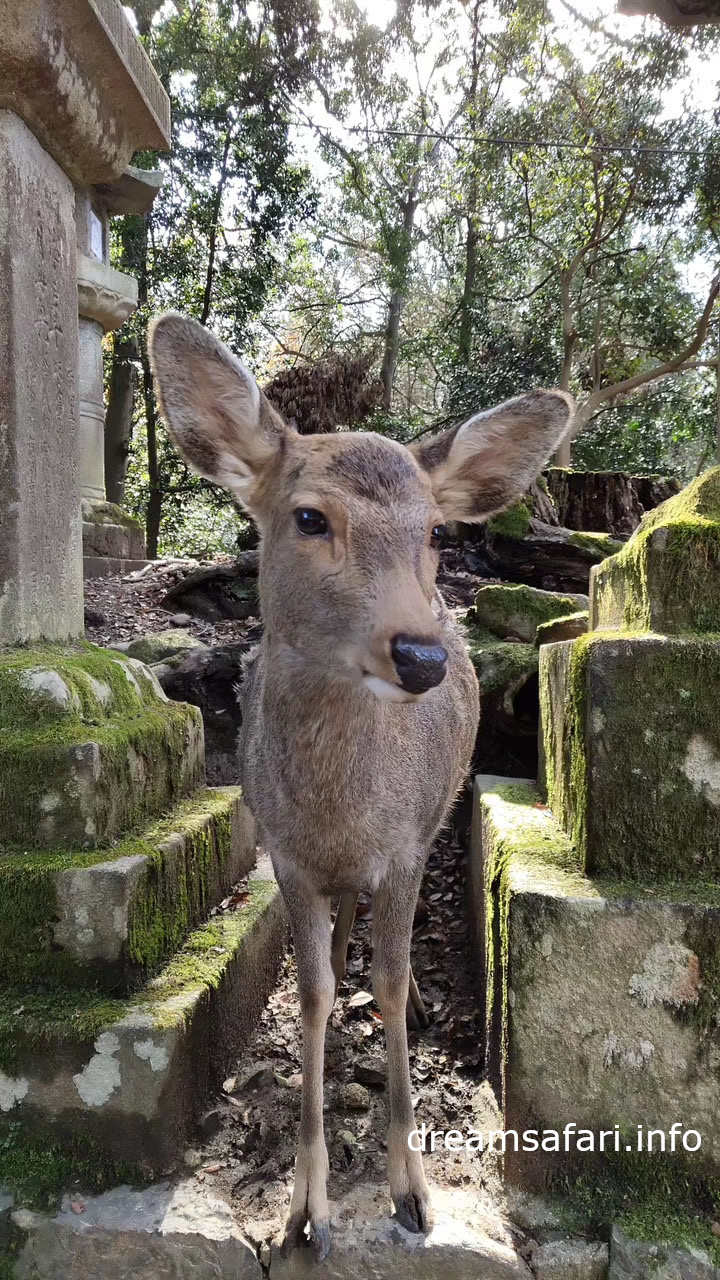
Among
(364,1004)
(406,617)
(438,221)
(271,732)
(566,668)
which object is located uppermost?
(438,221)

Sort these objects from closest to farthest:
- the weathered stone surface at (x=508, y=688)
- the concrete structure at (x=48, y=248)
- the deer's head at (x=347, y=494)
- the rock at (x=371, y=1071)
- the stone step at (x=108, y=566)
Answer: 1. the deer's head at (x=347, y=494)
2. the concrete structure at (x=48, y=248)
3. the rock at (x=371, y=1071)
4. the weathered stone surface at (x=508, y=688)
5. the stone step at (x=108, y=566)

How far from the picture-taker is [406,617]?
177 centimetres

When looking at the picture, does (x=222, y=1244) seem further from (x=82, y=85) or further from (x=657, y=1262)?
(x=82, y=85)

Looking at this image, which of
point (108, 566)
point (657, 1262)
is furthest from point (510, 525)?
point (657, 1262)

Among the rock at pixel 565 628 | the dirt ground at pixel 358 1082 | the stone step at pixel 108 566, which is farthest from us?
the stone step at pixel 108 566

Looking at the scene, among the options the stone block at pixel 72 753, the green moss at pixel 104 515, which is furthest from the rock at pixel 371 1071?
the green moss at pixel 104 515

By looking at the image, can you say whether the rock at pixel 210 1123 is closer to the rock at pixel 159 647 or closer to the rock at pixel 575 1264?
the rock at pixel 575 1264

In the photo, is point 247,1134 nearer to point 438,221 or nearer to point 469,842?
point 469,842

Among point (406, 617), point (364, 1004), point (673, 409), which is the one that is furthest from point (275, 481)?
point (673, 409)

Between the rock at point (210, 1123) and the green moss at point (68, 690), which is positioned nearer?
the rock at point (210, 1123)

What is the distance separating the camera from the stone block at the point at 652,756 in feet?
6.82

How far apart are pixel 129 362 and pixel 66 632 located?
13.6 meters

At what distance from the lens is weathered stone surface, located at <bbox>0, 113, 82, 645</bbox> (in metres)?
2.63

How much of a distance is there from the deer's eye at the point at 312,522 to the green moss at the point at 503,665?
2.37 meters
